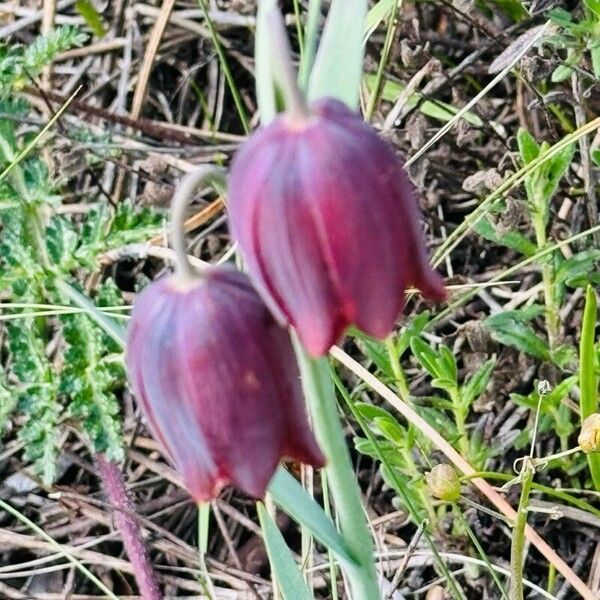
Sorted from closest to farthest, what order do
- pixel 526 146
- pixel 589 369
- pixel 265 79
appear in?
pixel 265 79 < pixel 589 369 < pixel 526 146

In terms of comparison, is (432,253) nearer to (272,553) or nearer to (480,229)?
(480,229)

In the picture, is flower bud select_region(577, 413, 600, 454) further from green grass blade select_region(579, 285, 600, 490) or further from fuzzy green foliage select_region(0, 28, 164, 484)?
fuzzy green foliage select_region(0, 28, 164, 484)

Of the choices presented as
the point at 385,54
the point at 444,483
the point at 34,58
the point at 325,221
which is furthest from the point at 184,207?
the point at 34,58

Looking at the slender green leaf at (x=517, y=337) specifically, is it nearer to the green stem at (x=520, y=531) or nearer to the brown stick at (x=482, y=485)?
the brown stick at (x=482, y=485)

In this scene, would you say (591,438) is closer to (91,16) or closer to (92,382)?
(92,382)

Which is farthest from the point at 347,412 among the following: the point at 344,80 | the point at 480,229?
the point at 344,80

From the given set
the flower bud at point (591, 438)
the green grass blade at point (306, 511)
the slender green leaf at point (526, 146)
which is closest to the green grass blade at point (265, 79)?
the green grass blade at point (306, 511)

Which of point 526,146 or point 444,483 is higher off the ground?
point 526,146
